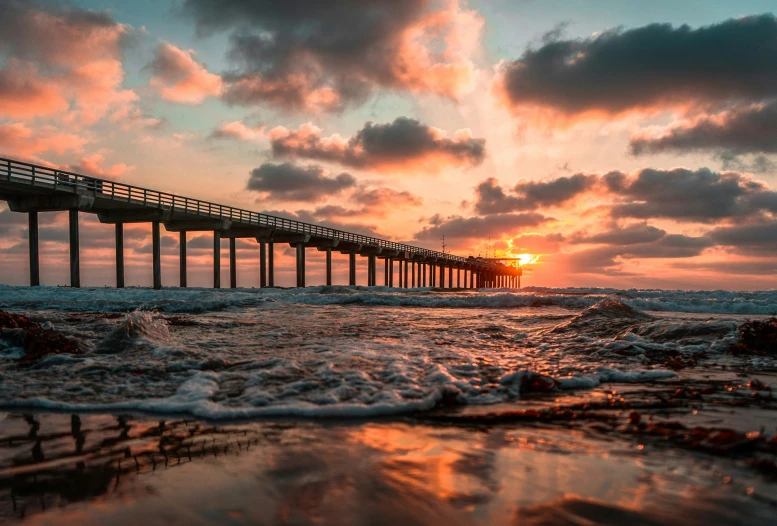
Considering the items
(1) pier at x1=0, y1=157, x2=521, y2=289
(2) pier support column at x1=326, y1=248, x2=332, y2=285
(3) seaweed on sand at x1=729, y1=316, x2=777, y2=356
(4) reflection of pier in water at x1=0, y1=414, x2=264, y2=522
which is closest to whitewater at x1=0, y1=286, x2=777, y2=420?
(3) seaweed on sand at x1=729, y1=316, x2=777, y2=356

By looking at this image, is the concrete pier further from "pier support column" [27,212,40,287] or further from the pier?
"pier support column" [27,212,40,287]

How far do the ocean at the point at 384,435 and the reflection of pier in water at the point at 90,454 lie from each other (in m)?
0.01

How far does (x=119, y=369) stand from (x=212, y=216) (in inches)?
1230

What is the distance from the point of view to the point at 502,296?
62.8 ft

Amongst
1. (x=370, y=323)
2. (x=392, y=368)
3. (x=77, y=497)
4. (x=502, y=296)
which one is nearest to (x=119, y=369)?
(x=392, y=368)

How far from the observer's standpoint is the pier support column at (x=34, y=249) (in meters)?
26.2

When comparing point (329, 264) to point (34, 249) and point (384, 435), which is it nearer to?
point (34, 249)

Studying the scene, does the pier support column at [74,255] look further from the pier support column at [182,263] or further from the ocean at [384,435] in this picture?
the ocean at [384,435]

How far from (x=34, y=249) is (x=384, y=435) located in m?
29.7

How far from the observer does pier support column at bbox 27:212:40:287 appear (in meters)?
26.2

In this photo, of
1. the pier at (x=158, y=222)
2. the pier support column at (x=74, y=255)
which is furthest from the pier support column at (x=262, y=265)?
the pier support column at (x=74, y=255)

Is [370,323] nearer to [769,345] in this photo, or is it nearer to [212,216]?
[769,345]

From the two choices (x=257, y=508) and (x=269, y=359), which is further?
(x=269, y=359)

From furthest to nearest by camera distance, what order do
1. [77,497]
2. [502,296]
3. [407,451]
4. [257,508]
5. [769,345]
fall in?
[502,296]
[769,345]
[407,451]
[77,497]
[257,508]
